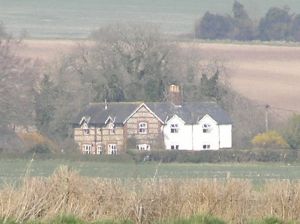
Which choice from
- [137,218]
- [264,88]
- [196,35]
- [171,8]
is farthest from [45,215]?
[171,8]

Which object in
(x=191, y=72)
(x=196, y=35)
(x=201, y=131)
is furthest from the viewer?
(x=196, y=35)

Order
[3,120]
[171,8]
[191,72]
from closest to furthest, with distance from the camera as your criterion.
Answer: [3,120] < [191,72] < [171,8]

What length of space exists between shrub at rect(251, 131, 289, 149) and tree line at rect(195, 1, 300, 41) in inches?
1601

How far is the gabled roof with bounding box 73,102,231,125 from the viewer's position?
201 feet

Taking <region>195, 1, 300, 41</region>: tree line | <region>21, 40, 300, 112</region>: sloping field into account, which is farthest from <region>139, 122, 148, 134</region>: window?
<region>195, 1, 300, 41</region>: tree line

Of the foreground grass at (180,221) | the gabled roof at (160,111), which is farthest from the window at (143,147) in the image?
the foreground grass at (180,221)

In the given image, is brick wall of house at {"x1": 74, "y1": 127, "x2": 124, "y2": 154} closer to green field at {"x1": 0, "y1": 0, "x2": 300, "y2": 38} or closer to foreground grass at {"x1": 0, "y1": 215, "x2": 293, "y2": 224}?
green field at {"x1": 0, "y1": 0, "x2": 300, "y2": 38}

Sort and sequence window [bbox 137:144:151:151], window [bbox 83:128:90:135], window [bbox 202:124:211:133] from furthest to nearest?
1. window [bbox 202:124:211:133]
2. window [bbox 83:128:90:135]
3. window [bbox 137:144:151:151]

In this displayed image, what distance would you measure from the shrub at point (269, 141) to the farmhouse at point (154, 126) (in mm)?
1866

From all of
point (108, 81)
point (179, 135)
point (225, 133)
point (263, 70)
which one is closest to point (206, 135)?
point (225, 133)

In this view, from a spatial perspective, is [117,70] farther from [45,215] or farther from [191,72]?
[45,215]

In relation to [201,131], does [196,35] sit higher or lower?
higher

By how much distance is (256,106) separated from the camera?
6869cm

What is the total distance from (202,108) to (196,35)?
112 feet
